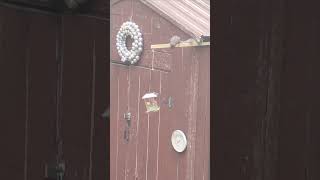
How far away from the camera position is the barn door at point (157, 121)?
4.32 feet

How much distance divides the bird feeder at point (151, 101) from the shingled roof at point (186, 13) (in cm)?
22

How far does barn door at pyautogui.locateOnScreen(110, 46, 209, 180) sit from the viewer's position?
132 cm

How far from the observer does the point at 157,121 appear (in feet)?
4.70

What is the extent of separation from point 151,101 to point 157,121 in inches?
2.6
